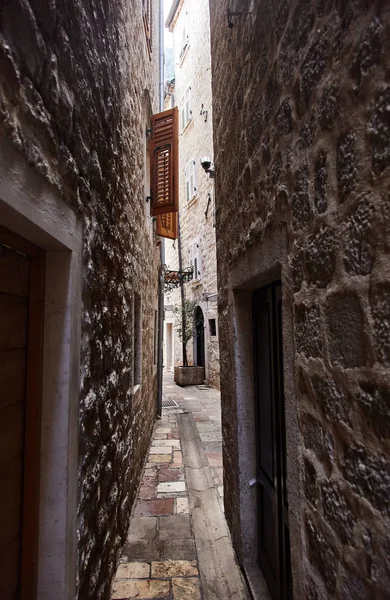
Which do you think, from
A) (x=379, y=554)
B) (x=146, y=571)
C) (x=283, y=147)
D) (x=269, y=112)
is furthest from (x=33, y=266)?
(x=146, y=571)

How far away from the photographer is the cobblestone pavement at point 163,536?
2301 mm

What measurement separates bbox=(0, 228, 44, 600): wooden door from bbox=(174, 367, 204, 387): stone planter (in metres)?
9.93

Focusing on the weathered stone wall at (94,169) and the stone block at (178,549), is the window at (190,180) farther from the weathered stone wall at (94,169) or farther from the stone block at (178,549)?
the stone block at (178,549)

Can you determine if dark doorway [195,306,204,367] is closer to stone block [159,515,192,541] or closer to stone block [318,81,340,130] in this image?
stone block [159,515,192,541]

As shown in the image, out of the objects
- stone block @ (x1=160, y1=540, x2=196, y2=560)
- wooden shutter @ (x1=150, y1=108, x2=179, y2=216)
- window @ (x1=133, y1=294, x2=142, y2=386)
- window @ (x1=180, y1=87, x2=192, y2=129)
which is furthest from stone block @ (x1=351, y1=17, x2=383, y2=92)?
window @ (x1=180, y1=87, x2=192, y2=129)

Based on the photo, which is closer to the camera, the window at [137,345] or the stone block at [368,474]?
the stone block at [368,474]

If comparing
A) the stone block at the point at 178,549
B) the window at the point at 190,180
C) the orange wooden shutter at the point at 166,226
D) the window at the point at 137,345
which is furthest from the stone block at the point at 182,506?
the window at the point at 190,180

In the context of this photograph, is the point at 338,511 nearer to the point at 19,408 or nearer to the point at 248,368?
the point at 19,408

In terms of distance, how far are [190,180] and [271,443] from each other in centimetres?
1178

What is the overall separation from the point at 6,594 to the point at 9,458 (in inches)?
17.1

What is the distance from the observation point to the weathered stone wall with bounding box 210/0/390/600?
88 centimetres

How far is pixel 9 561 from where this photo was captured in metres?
1.23

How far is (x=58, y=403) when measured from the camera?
1388mm

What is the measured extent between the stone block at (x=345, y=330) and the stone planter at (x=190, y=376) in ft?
33.7
